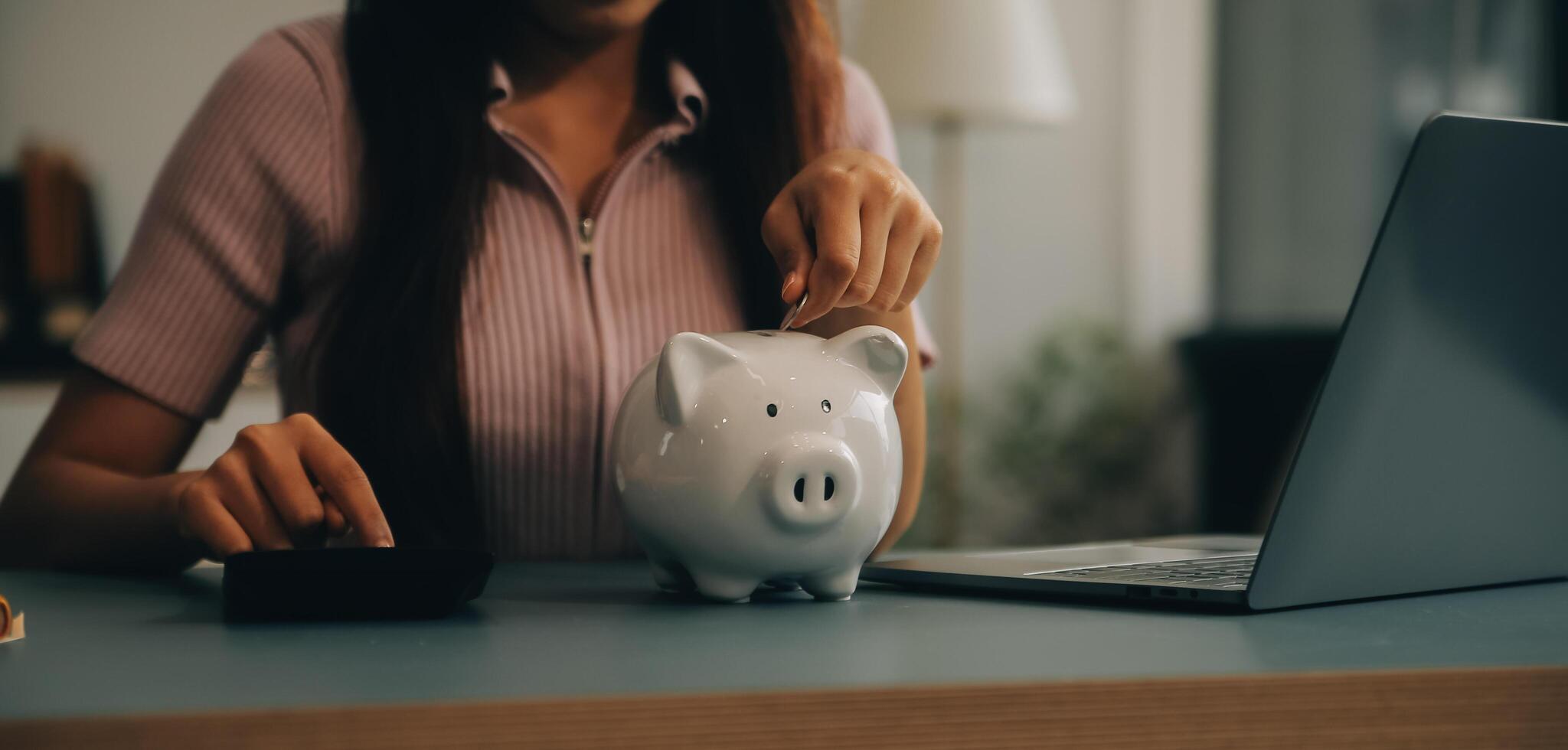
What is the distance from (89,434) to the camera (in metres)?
0.93

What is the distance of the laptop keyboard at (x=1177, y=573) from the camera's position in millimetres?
554

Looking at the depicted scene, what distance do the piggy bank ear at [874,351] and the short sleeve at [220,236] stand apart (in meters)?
0.58

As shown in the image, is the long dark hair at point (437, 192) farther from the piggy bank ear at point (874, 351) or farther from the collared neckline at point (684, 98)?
the piggy bank ear at point (874, 351)

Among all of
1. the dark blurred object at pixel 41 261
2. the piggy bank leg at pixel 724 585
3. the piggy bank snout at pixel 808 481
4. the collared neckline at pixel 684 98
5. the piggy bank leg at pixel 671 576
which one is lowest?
the dark blurred object at pixel 41 261

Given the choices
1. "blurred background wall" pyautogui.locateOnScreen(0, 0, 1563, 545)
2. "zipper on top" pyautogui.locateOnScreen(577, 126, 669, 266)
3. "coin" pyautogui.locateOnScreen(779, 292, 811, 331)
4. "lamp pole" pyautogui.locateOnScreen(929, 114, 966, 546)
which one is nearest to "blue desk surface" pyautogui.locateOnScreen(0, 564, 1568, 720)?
"coin" pyautogui.locateOnScreen(779, 292, 811, 331)

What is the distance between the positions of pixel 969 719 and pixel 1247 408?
119 inches

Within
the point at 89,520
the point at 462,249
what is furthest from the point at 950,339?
the point at 89,520

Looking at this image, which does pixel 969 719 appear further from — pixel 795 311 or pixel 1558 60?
pixel 1558 60

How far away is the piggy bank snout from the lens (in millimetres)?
534

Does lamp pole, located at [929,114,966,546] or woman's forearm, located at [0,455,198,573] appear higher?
woman's forearm, located at [0,455,198,573]

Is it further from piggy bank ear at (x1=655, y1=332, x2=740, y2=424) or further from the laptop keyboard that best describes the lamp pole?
piggy bank ear at (x1=655, y1=332, x2=740, y2=424)

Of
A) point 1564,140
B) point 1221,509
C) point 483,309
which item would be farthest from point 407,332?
point 1221,509

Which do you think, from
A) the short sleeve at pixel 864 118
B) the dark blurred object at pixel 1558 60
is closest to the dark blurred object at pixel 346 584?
the short sleeve at pixel 864 118

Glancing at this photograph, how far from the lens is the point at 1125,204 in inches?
138
